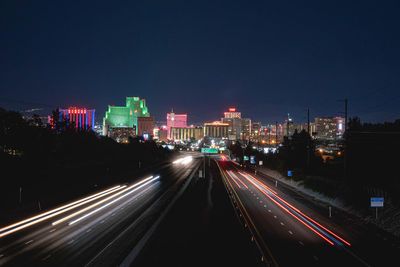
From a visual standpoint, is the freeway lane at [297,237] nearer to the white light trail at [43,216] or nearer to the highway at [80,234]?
the highway at [80,234]

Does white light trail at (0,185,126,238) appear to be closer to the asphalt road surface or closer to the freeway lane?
the asphalt road surface

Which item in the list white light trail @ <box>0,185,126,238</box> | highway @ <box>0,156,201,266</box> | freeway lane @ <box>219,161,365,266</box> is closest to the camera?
highway @ <box>0,156,201,266</box>

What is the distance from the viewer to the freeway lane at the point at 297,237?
44.1 ft

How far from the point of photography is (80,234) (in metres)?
16.8

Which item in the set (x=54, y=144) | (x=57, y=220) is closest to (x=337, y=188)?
(x=57, y=220)

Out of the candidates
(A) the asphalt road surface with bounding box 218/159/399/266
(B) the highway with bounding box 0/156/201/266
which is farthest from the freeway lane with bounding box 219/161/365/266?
(B) the highway with bounding box 0/156/201/266

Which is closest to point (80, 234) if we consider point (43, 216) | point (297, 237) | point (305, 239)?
point (43, 216)

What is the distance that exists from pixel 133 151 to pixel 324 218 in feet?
220

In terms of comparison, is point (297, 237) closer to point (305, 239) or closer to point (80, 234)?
point (305, 239)

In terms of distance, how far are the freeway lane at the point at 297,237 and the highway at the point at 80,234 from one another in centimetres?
823

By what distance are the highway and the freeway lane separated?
8.23m

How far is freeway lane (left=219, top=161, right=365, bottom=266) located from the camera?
13.4 meters

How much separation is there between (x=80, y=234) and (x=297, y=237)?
46.6ft

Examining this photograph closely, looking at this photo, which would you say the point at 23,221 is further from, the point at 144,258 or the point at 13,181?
the point at 144,258
